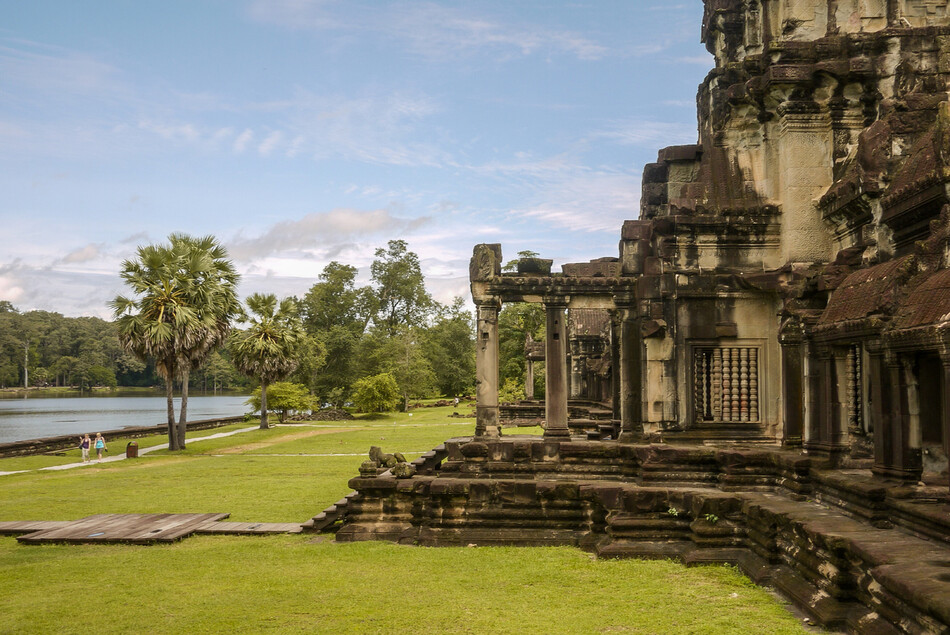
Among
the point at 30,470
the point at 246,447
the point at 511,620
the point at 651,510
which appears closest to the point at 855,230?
the point at 651,510

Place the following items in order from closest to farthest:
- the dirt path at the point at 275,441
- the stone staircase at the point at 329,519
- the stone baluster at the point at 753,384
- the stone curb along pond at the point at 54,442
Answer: the stone staircase at the point at 329,519
the stone baluster at the point at 753,384
the stone curb along pond at the point at 54,442
the dirt path at the point at 275,441

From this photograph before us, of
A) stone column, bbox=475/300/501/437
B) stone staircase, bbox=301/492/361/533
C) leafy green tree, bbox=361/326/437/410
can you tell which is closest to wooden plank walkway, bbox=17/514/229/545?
stone staircase, bbox=301/492/361/533

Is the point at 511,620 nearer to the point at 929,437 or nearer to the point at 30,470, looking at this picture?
the point at 929,437

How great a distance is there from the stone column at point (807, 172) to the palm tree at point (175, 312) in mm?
20231

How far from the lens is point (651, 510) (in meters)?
9.01

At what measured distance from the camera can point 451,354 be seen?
6425 centimetres

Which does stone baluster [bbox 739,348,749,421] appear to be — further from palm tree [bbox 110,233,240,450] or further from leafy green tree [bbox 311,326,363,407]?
leafy green tree [bbox 311,326,363,407]

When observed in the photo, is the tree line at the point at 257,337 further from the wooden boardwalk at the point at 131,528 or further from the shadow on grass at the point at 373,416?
the wooden boardwalk at the point at 131,528

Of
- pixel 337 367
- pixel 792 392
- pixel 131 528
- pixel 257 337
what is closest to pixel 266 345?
pixel 257 337

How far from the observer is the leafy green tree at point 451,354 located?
6144 centimetres

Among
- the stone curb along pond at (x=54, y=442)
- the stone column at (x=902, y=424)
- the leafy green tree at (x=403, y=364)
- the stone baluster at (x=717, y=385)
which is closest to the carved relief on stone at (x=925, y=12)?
the stone baluster at (x=717, y=385)

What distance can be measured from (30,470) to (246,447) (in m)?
7.68

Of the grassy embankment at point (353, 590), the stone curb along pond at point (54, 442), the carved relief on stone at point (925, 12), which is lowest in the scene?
the stone curb along pond at point (54, 442)

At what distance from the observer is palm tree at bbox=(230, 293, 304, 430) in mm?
35156
